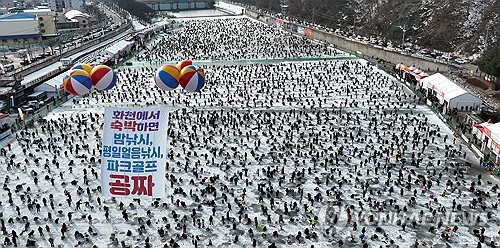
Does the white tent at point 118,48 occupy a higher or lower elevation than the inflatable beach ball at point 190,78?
lower

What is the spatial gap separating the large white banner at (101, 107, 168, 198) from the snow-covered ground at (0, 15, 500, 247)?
25.7ft

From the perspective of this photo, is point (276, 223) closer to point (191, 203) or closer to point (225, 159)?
point (191, 203)

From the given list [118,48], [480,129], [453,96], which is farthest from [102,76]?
[118,48]

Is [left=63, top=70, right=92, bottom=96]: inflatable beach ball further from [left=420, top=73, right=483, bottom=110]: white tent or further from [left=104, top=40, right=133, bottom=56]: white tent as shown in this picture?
[left=104, top=40, right=133, bottom=56]: white tent

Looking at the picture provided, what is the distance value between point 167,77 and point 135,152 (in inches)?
373

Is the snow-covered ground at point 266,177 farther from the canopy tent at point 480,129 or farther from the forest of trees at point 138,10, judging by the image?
the forest of trees at point 138,10

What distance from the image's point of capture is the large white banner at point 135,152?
9.15 metres

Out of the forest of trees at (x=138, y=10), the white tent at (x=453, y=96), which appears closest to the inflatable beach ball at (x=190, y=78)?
the white tent at (x=453, y=96)

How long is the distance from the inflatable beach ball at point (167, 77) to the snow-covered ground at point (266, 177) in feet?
17.0

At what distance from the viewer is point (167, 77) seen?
1822 cm

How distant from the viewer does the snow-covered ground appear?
687 inches

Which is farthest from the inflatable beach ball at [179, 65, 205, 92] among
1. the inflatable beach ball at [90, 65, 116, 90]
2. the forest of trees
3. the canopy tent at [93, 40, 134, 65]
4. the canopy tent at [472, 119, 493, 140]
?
the forest of trees

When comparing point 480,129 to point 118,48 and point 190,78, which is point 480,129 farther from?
point 118,48

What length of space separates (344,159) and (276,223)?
8.00m
